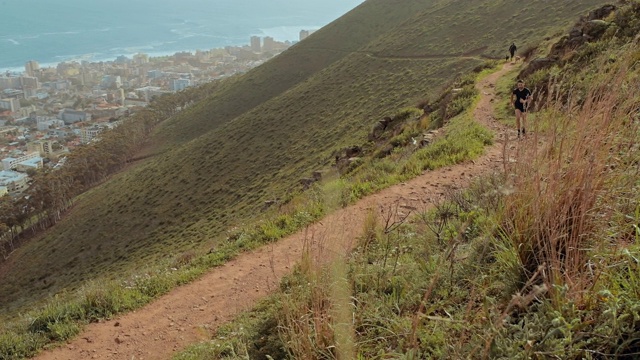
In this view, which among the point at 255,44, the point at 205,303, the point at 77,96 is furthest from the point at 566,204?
the point at 255,44

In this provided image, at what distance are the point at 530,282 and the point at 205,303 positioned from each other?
3.96 m

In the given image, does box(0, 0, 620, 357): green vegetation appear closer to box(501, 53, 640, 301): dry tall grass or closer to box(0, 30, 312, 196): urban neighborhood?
box(501, 53, 640, 301): dry tall grass

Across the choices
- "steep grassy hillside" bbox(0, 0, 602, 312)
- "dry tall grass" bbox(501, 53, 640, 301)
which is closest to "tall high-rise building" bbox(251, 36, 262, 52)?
"steep grassy hillside" bbox(0, 0, 602, 312)

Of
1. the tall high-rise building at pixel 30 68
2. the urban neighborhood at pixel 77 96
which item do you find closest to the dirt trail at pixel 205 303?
the urban neighborhood at pixel 77 96

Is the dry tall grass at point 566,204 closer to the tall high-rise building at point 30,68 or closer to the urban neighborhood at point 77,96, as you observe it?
the urban neighborhood at point 77,96

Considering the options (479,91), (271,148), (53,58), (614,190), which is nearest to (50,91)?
(53,58)

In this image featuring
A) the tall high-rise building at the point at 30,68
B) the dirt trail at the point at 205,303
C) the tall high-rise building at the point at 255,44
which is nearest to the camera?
the dirt trail at the point at 205,303

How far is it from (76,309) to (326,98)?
30.0 meters

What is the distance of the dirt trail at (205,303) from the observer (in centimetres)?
410

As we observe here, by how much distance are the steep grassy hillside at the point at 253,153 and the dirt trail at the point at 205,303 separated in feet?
32.6

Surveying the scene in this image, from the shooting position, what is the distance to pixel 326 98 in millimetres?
33594

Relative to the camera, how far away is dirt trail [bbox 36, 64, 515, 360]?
4.10 meters

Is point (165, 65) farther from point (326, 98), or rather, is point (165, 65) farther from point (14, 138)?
point (326, 98)

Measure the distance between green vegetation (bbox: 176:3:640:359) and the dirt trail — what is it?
52 cm
